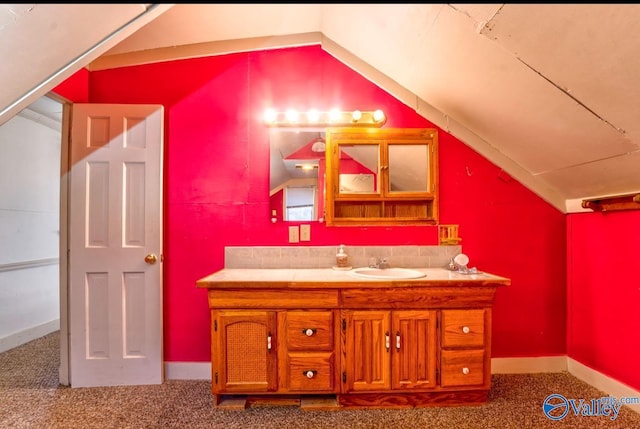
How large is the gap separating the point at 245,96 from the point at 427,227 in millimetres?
1680

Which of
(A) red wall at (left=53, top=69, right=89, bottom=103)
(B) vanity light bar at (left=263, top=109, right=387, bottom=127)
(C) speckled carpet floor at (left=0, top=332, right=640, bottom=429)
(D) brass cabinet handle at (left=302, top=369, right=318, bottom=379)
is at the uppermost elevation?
(A) red wall at (left=53, top=69, right=89, bottom=103)

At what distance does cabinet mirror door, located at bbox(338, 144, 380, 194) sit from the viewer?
2.46 meters

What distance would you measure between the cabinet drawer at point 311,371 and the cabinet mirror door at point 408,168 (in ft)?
4.17

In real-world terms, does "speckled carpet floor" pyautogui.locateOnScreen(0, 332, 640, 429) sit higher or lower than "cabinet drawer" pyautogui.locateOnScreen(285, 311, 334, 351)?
lower

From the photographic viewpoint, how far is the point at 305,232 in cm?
246

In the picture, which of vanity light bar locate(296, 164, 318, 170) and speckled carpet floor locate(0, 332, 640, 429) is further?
vanity light bar locate(296, 164, 318, 170)

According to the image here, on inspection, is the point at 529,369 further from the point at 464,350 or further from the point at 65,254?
the point at 65,254

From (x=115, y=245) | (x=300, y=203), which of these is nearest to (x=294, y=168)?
(x=300, y=203)

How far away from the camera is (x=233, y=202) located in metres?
2.45

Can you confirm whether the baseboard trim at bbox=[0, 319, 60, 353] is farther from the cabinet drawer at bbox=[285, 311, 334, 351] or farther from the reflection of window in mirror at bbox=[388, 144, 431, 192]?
the reflection of window in mirror at bbox=[388, 144, 431, 192]

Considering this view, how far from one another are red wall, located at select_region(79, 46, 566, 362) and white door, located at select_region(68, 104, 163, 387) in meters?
0.13

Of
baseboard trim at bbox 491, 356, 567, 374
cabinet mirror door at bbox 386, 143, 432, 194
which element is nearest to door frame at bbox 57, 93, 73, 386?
cabinet mirror door at bbox 386, 143, 432, 194

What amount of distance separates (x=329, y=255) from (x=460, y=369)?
3.60 ft

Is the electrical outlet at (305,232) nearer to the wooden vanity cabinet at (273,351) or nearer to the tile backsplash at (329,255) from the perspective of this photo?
the tile backsplash at (329,255)
